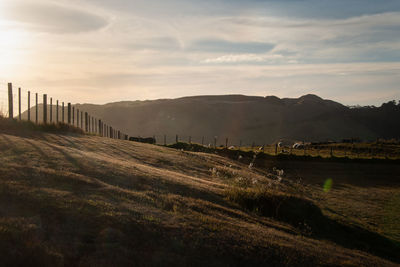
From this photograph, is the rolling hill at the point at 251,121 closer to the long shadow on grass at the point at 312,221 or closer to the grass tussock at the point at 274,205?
the long shadow on grass at the point at 312,221

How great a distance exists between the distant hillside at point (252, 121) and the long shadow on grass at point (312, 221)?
104435 mm

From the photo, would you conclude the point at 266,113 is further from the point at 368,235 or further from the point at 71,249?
the point at 71,249

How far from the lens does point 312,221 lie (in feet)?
40.5

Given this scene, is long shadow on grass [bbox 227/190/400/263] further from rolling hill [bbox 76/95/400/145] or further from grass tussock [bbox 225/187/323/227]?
rolling hill [bbox 76/95/400/145]

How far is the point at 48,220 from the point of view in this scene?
237 inches

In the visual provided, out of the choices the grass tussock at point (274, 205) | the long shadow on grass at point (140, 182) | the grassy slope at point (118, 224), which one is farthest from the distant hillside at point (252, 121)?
the grassy slope at point (118, 224)

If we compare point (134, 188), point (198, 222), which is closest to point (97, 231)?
point (198, 222)

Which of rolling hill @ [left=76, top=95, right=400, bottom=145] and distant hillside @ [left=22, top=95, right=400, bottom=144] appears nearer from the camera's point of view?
rolling hill @ [left=76, top=95, right=400, bottom=145]

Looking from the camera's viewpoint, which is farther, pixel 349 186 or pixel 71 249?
pixel 349 186

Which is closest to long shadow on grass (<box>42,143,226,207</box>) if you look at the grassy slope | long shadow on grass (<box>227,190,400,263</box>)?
the grassy slope

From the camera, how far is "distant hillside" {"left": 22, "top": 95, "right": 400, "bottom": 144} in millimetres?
126938

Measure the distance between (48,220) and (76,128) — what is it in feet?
67.4

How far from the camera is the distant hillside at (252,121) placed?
416 ft

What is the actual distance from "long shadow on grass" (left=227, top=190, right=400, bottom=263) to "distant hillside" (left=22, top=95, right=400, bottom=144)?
104 meters
